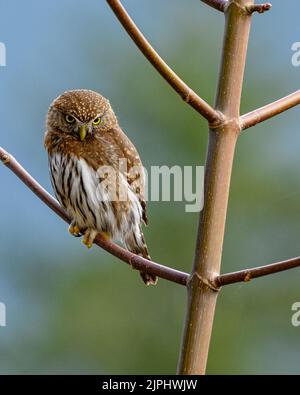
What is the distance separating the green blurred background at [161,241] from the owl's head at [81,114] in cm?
476

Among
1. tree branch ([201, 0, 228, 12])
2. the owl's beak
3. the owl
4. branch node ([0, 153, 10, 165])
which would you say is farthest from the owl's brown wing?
tree branch ([201, 0, 228, 12])

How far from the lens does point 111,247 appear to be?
7.88 feet

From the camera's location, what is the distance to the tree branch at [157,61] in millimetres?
1829

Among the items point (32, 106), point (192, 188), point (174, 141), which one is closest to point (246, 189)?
point (174, 141)

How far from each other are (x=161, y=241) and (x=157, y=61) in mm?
7692

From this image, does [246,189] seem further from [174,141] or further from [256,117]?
[256,117]

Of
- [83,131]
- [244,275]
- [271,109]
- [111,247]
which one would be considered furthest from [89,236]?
[244,275]

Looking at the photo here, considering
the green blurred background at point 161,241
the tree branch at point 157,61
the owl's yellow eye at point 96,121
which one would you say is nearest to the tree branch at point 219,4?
the tree branch at point 157,61

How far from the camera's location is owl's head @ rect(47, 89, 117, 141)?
361 cm

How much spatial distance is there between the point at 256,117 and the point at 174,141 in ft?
26.6

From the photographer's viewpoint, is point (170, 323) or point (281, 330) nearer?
point (170, 323)

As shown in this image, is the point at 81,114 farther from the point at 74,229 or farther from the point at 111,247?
the point at 111,247

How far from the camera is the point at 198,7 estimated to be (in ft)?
40.3

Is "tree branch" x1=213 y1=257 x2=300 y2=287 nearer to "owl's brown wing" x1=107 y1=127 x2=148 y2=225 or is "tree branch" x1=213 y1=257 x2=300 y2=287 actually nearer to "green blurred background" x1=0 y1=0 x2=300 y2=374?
"owl's brown wing" x1=107 y1=127 x2=148 y2=225
